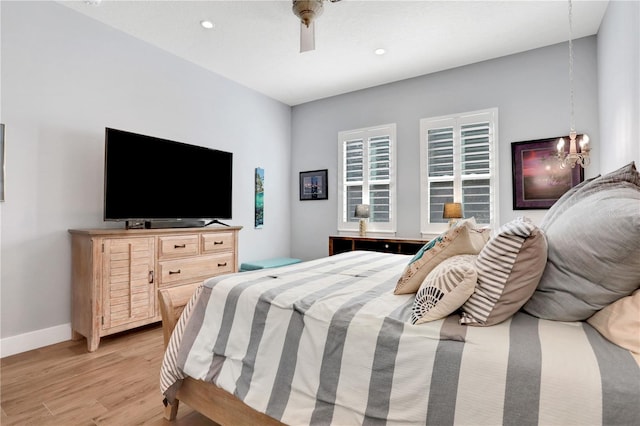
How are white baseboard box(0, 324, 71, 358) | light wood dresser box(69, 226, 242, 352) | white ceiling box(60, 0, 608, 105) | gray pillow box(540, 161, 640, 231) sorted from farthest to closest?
white ceiling box(60, 0, 608, 105), light wood dresser box(69, 226, 242, 352), white baseboard box(0, 324, 71, 358), gray pillow box(540, 161, 640, 231)

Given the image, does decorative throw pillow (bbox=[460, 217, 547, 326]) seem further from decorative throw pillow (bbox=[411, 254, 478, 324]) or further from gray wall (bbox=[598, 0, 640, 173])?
gray wall (bbox=[598, 0, 640, 173])

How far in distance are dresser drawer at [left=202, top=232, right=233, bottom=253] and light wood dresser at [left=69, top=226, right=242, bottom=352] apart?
9 centimetres

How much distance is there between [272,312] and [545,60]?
3974 mm

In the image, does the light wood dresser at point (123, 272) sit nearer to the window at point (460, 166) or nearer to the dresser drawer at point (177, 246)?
the dresser drawer at point (177, 246)

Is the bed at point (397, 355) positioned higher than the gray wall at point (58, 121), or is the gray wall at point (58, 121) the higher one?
the gray wall at point (58, 121)

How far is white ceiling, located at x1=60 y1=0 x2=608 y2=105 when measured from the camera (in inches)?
113

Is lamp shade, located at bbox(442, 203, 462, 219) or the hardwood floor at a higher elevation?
lamp shade, located at bbox(442, 203, 462, 219)

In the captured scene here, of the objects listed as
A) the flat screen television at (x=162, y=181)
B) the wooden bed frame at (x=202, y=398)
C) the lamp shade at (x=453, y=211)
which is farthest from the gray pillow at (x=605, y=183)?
the flat screen television at (x=162, y=181)

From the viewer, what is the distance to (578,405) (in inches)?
31.6

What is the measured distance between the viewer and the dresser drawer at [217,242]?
349cm

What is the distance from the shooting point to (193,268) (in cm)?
335

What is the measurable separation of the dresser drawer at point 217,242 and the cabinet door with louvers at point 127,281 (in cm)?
57

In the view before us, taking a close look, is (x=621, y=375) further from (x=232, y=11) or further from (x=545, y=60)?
(x=545, y=60)

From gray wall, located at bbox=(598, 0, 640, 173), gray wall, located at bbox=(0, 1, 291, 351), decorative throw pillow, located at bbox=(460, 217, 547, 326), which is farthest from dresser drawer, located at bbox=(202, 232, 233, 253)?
gray wall, located at bbox=(598, 0, 640, 173)
